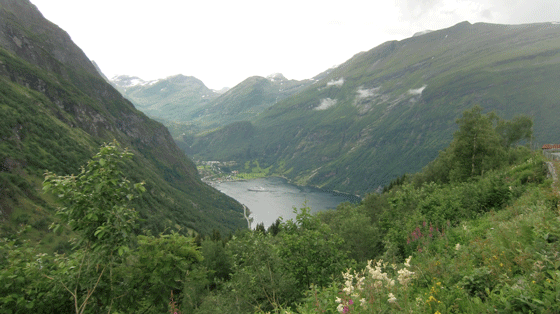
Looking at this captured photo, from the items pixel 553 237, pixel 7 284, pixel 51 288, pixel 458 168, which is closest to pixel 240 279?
pixel 51 288

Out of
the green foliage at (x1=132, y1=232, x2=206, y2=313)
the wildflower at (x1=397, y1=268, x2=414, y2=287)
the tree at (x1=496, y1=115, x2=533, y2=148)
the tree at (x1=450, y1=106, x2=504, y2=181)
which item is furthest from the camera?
the tree at (x1=496, y1=115, x2=533, y2=148)

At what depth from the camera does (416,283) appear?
23.1ft

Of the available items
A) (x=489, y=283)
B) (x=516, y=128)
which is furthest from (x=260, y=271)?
(x=516, y=128)

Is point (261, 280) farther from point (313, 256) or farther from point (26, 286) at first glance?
point (26, 286)

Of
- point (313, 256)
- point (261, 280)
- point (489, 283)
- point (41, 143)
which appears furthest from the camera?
point (41, 143)

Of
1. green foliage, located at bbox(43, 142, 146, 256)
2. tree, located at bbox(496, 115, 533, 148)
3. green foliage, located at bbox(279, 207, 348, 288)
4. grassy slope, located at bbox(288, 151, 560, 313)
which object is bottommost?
tree, located at bbox(496, 115, 533, 148)

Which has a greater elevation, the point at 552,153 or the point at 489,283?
the point at 489,283

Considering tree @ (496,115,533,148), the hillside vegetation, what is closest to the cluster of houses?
tree @ (496,115,533,148)

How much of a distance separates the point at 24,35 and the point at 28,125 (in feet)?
409

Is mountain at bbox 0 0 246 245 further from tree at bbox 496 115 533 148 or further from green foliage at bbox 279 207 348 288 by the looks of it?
tree at bbox 496 115 533 148

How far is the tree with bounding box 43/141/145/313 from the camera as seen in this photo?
622 centimetres

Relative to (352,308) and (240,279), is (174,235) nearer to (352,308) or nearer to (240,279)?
(240,279)

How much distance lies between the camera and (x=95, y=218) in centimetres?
605

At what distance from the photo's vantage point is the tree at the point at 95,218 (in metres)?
6.22
